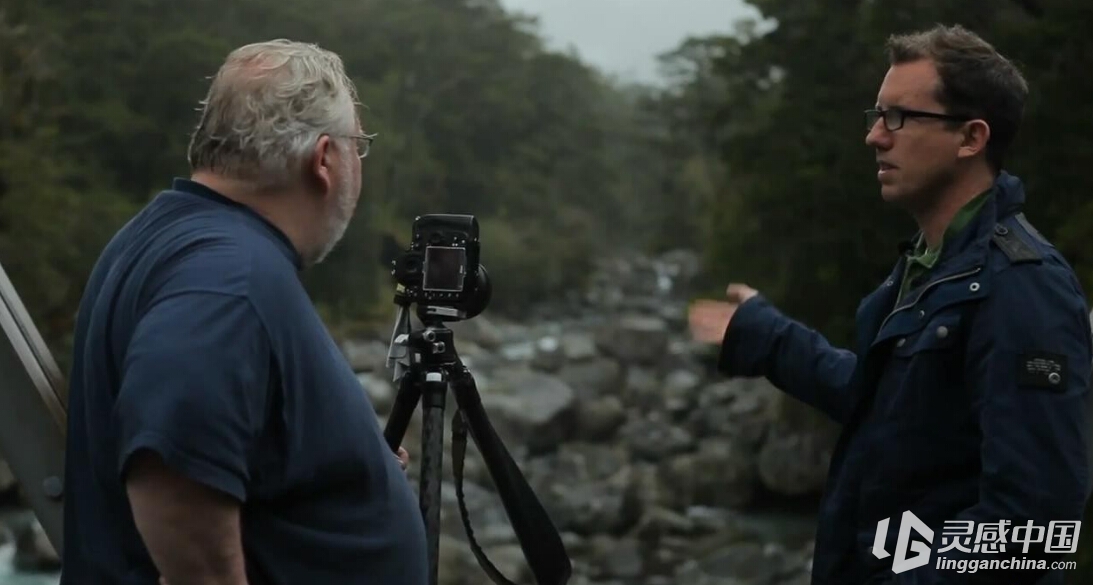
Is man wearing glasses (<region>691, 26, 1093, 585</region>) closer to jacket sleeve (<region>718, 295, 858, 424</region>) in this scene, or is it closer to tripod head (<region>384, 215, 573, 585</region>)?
jacket sleeve (<region>718, 295, 858, 424</region>)

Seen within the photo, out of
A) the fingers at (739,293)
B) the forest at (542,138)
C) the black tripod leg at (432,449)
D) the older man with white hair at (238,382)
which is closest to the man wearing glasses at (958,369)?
Result: the fingers at (739,293)

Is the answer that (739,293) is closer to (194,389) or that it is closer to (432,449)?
(432,449)

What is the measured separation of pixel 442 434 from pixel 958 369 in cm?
61

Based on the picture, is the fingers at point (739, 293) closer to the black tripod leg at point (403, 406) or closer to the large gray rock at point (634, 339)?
the black tripod leg at point (403, 406)

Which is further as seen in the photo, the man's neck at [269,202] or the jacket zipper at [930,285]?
the jacket zipper at [930,285]

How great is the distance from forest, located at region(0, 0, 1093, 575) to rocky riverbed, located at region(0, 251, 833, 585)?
0.42 m

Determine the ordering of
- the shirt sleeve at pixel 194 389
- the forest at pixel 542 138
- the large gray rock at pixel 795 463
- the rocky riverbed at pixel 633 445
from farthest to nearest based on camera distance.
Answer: the large gray rock at pixel 795 463 < the rocky riverbed at pixel 633 445 < the forest at pixel 542 138 < the shirt sleeve at pixel 194 389

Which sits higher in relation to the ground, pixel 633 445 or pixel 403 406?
pixel 403 406

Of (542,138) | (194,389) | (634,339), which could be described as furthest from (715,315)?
(634,339)

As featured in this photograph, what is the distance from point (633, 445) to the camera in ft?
28.7

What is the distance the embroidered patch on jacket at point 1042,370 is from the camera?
2.83ft

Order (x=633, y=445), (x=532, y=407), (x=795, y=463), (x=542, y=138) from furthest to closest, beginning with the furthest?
(x=542, y=138), (x=633, y=445), (x=532, y=407), (x=795, y=463)

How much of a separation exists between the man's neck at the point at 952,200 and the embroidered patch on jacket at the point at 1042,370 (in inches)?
5.4

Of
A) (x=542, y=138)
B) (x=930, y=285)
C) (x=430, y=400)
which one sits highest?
(x=930, y=285)
